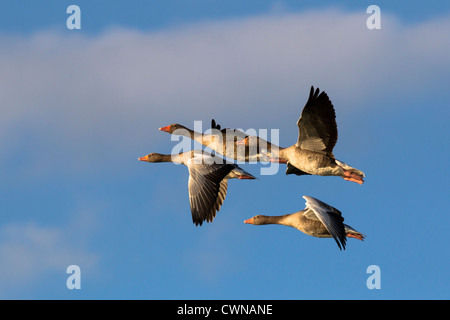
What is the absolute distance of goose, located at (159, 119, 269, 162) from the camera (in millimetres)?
24531

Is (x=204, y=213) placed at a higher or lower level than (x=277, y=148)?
lower

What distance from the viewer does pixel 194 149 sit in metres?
26.8

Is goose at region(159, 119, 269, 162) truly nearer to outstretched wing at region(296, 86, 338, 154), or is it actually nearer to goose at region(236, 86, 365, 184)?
goose at region(236, 86, 365, 184)

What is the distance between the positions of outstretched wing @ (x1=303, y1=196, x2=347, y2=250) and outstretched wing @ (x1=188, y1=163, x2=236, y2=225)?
2424mm

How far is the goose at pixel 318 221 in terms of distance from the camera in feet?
76.3

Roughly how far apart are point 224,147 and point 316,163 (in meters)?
2.99

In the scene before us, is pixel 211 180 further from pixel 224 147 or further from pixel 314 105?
pixel 314 105

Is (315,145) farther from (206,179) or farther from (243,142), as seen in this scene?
(206,179)

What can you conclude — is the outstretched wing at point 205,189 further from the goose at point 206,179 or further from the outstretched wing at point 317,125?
the outstretched wing at point 317,125

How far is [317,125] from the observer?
74.2ft

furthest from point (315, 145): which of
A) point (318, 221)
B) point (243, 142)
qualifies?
point (318, 221)

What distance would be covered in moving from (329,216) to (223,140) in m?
3.85

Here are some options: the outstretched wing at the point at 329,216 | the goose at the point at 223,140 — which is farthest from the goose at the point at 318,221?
the goose at the point at 223,140

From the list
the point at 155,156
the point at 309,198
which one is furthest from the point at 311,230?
the point at 155,156
